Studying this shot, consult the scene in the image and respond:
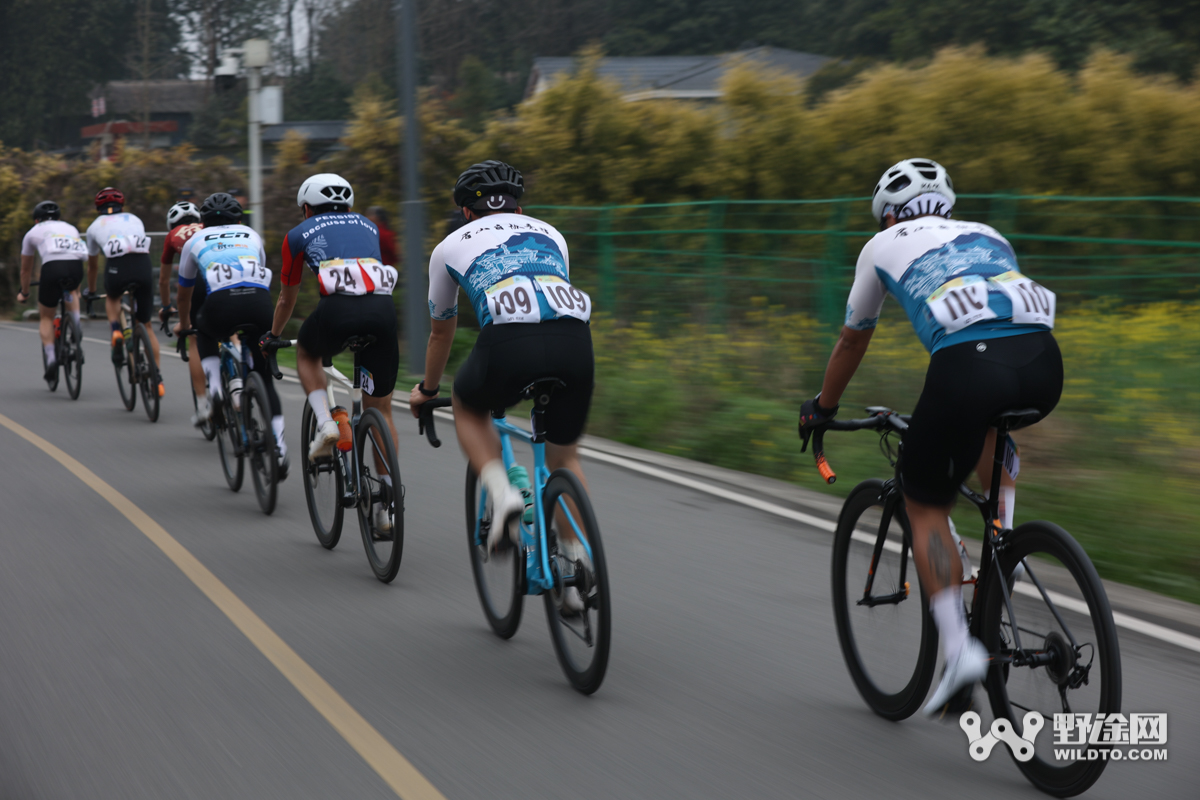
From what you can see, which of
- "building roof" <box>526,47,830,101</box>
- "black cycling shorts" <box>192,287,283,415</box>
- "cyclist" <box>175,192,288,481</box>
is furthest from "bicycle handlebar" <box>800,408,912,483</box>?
"building roof" <box>526,47,830,101</box>

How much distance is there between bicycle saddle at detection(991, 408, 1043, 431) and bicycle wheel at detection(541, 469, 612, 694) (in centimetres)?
148

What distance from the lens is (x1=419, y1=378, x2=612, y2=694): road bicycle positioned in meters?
4.58

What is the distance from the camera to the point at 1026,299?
3.80 meters

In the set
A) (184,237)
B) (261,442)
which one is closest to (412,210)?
(184,237)

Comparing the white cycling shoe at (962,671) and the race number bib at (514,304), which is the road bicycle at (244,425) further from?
the white cycling shoe at (962,671)

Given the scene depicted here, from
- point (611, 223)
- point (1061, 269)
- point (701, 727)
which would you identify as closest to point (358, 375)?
point (701, 727)

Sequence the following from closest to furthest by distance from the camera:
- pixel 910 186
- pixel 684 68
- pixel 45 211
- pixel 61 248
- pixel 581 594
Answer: pixel 910 186
pixel 581 594
pixel 61 248
pixel 45 211
pixel 684 68

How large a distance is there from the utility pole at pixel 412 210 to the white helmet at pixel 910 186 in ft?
33.3

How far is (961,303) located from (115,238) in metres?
10.2

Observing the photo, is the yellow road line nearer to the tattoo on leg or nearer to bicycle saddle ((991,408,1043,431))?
the tattoo on leg

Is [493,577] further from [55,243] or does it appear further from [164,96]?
[164,96]

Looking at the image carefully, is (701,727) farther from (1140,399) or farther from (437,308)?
(1140,399)

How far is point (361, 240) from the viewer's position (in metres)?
6.91

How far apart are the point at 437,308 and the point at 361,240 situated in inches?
73.7
